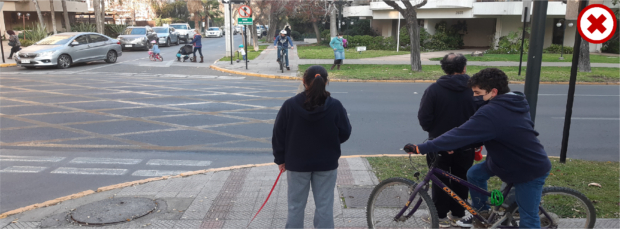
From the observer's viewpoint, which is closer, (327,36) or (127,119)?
(127,119)

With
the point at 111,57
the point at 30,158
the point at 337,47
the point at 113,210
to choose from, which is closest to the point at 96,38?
the point at 111,57

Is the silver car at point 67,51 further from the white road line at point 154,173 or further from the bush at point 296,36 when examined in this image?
the bush at point 296,36

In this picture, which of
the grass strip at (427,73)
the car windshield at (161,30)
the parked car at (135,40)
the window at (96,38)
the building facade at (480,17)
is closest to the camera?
the grass strip at (427,73)

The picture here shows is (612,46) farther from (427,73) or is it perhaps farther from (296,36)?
(296,36)

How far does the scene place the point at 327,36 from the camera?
39.2m

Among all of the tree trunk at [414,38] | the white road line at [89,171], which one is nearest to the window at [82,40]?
the tree trunk at [414,38]

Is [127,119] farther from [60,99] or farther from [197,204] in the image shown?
[197,204]

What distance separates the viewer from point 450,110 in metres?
4.17

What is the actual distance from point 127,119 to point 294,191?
7.12 m

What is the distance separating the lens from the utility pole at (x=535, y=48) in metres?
5.32

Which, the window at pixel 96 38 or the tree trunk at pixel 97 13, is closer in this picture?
the window at pixel 96 38

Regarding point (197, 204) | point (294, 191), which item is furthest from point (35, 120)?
point (294, 191)

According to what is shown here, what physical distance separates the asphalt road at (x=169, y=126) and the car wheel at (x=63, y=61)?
4.31 metres

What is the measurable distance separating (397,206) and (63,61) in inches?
780
